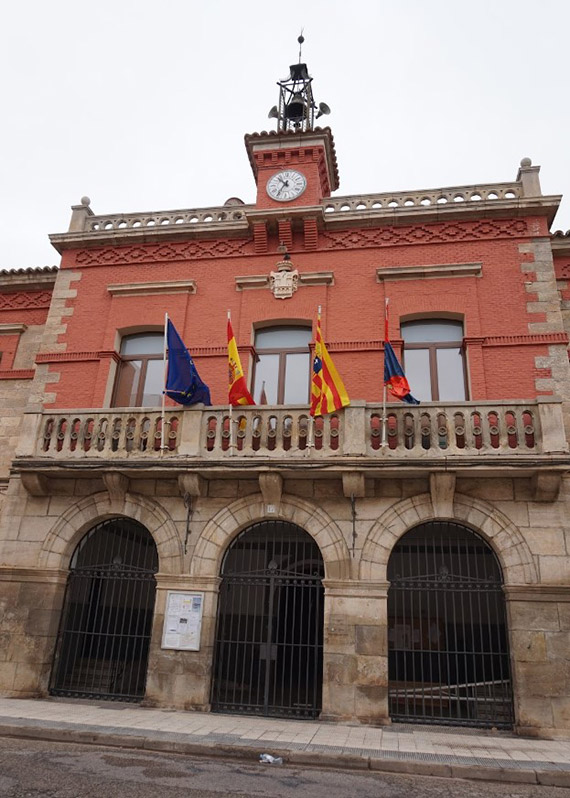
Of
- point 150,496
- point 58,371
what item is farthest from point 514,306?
point 58,371

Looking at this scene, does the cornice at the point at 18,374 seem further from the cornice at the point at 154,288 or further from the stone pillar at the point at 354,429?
the stone pillar at the point at 354,429

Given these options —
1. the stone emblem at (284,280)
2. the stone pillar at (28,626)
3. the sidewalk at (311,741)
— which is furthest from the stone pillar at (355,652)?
the stone emblem at (284,280)

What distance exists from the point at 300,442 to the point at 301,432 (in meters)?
0.17

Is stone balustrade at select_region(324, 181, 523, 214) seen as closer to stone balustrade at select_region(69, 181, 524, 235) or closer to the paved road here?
stone balustrade at select_region(69, 181, 524, 235)

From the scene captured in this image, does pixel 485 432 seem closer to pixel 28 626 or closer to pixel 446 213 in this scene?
pixel 446 213

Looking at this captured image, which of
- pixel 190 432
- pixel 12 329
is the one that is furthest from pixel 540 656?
pixel 12 329

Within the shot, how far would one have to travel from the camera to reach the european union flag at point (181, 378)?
36.4 feet

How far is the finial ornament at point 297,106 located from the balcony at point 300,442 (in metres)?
9.82

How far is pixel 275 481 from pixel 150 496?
2.49 metres

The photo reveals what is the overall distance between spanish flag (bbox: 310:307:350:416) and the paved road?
5.38 meters

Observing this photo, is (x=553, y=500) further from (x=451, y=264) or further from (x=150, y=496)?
(x=150, y=496)

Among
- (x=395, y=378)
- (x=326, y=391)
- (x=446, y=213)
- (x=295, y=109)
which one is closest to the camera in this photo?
(x=326, y=391)

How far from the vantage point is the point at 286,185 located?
46.8 feet

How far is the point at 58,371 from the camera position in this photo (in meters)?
13.2
